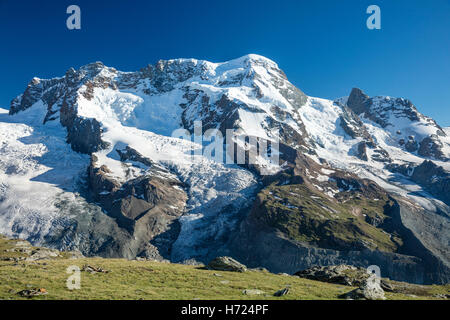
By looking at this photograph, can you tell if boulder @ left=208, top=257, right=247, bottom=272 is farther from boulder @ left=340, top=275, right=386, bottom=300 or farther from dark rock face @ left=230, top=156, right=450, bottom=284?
dark rock face @ left=230, top=156, right=450, bottom=284

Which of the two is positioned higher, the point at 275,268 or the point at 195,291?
the point at 195,291

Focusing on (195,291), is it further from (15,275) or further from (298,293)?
(15,275)

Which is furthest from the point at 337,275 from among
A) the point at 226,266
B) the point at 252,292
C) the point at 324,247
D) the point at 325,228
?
the point at 325,228

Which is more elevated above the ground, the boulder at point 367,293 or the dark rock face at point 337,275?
the boulder at point 367,293

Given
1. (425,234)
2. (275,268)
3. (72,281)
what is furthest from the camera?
(425,234)

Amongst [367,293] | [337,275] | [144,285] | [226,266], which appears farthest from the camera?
[226,266]

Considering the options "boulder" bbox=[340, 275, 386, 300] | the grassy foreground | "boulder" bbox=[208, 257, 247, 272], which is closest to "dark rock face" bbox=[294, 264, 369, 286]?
the grassy foreground

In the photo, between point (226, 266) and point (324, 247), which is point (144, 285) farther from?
point (324, 247)

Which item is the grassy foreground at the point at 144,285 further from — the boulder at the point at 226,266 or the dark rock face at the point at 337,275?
the dark rock face at the point at 337,275

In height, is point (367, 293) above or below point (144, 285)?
above

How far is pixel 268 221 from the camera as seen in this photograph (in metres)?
186

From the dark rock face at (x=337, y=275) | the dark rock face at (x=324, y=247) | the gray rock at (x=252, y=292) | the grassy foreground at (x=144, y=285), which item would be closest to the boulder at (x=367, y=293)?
the grassy foreground at (x=144, y=285)

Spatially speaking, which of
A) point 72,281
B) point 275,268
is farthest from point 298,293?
point 275,268
